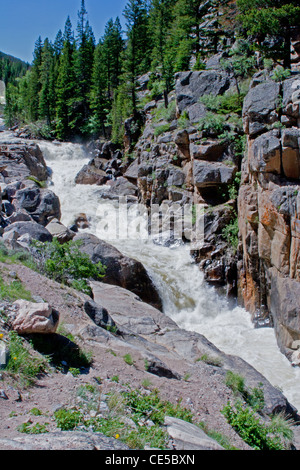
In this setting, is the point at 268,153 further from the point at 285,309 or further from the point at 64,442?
the point at 64,442

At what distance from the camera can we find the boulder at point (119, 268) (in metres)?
14.2

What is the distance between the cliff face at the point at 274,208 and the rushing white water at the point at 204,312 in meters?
0.71

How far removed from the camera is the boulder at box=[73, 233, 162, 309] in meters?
14.2

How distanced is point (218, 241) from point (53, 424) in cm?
1419

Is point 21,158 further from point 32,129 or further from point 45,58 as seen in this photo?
point 45,58

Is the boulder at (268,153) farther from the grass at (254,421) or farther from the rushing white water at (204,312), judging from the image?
the grass at (254,421)

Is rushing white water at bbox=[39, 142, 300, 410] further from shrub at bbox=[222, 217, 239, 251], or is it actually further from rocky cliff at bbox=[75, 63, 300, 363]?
shrub at bbox=[222, 217, 239, 251]

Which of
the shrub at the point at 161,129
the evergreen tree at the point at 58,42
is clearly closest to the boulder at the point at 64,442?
the shrub at the point at 161,129

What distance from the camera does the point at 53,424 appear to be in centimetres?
405

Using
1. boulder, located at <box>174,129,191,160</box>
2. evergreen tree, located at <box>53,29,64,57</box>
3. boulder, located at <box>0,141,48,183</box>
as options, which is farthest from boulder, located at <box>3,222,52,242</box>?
evergreen tree, located at <box>53,29,64,57</box>

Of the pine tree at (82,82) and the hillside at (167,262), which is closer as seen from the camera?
the hillside at (167,262)

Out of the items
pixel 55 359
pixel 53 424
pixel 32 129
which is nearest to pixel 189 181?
pixel 55 359

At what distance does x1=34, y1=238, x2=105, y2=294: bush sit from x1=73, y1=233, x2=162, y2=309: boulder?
10.7 feet

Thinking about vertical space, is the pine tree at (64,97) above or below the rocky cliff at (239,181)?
above
